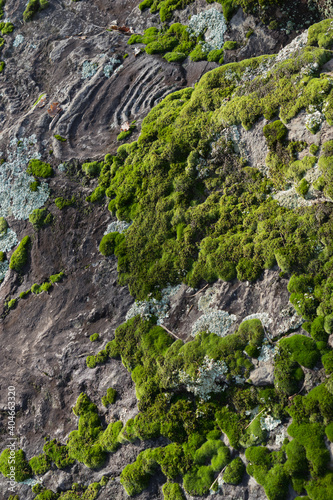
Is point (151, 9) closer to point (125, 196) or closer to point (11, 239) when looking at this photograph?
point (125, 196)

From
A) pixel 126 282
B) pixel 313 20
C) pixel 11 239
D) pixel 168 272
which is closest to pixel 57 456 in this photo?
pixel 126 282

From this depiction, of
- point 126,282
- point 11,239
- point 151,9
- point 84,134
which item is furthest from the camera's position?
point 151,9

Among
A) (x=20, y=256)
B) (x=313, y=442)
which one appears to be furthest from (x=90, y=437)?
(x=20, y=256)

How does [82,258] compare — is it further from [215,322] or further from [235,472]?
[235,472]

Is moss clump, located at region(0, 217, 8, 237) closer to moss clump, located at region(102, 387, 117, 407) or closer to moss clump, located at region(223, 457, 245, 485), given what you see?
moss clump, located at region(102, 387, 117, 407)

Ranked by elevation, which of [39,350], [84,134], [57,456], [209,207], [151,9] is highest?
[151,9]

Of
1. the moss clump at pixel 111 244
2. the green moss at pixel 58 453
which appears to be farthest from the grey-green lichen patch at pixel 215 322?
the green moss at pixel 58 453
